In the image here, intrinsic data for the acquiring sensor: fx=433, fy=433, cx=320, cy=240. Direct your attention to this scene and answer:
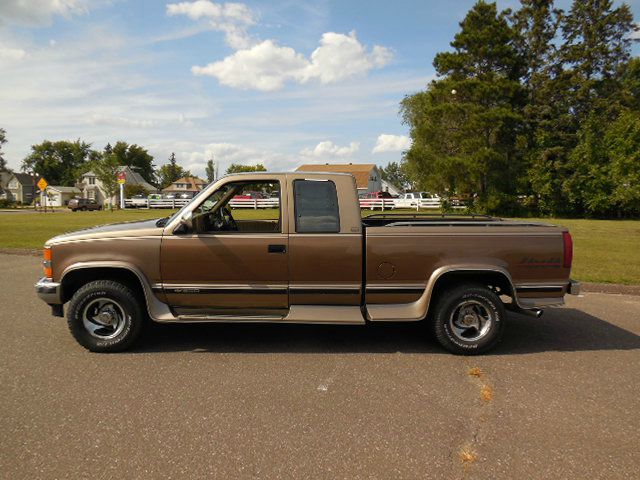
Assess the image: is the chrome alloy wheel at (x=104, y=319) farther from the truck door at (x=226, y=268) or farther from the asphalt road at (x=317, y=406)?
the truck door at (x=226, y=268)

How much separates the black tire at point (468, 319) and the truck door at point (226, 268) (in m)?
1.68

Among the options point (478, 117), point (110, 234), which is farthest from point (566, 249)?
point (478, 117)

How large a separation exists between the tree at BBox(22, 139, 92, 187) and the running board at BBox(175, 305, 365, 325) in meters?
109

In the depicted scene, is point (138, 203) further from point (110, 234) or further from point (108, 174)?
point (110, 234)

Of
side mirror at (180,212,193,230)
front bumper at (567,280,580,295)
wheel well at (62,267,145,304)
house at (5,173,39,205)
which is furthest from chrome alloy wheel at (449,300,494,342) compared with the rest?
house at (5,173,39,205)

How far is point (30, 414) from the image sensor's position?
327 cm

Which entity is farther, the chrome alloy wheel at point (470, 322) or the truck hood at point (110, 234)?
the chrome alloy wheel at point (470, 322)

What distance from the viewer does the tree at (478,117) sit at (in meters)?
30.4

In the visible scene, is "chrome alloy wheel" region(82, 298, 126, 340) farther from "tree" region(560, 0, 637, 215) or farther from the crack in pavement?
"tree" region(560, 0, 637, 215)

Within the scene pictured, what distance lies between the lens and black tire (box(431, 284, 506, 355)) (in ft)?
14.9

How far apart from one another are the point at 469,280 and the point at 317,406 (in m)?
2.30

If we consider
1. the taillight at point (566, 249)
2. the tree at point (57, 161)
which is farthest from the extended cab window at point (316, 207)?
the tree at point (57, 161)

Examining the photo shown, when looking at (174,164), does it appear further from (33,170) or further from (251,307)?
(251,307)

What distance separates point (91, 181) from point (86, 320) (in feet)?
307
